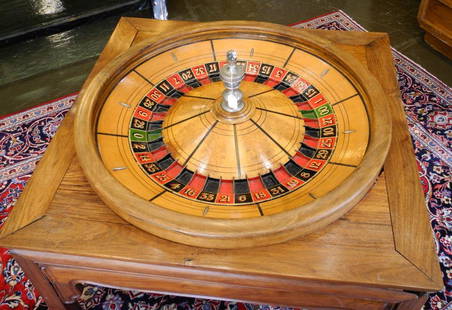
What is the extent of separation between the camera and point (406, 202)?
1288 millimetres

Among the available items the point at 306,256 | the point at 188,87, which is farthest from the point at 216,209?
the point at 188,87

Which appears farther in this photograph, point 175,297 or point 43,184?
point 175,297

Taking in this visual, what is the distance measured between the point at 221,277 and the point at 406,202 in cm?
57

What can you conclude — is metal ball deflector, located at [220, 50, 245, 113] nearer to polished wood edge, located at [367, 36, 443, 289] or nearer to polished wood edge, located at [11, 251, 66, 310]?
polished wood edge, located at [367, 36, 443, 289]

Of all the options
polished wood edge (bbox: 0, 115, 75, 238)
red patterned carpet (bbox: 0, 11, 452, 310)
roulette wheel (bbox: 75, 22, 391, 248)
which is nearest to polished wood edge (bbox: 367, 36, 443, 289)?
roulette wheel (bbox: 75, 22, 391, 248)

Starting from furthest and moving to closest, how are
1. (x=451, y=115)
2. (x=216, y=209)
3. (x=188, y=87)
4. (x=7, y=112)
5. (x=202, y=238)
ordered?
(x=7, y=112) → (x=451, y=115) → (x=188, y=87) → (x=216, y=209) → (x=202, y=238)

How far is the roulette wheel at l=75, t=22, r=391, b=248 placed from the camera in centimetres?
121

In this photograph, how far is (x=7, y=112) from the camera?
8.87 feet

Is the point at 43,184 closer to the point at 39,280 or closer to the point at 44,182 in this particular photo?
the point at 44,182

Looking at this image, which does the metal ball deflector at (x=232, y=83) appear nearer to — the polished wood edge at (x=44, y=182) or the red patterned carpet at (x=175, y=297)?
the polished wood edge at (x=44, y=182)

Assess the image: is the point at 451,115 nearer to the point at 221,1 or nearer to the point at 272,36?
the point at 272,36

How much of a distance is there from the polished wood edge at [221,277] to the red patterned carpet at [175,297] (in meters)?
0.55

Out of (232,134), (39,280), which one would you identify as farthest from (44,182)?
(232,134)

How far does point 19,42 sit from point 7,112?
0.88 meters
